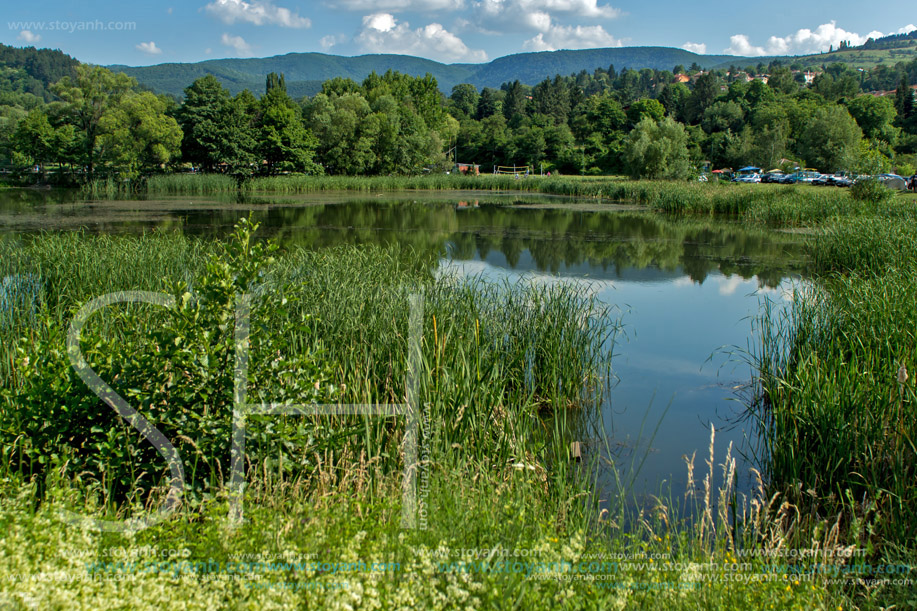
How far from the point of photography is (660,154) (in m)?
37.8

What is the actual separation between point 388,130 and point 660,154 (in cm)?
2132

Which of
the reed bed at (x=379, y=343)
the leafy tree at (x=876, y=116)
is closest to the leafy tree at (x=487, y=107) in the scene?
the leafy tree at (x=876, y=116)

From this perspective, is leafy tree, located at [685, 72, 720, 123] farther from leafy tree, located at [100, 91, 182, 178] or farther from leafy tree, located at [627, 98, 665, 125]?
leafy tree, located at [100, 91, 182, 178]

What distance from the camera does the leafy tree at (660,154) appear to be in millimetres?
37781

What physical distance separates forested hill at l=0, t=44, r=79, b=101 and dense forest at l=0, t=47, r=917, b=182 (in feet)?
0.81

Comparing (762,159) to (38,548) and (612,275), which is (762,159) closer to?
(612,275)

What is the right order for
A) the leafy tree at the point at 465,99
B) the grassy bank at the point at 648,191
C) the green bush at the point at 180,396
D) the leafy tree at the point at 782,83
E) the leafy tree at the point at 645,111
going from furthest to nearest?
1. the leafy tree at the point at 465,99
2. the leafy tree at the point at 782,83
3. the leafy tree at the point at 645,111
4. the grassy bank at the point at 648,191
5. the green bush at the point at 180,396

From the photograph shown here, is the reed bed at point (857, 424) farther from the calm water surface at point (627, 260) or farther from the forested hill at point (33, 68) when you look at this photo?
the forested hill at point (33, 68)

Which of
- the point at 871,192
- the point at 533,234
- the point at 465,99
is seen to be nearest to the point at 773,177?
the point at 871,192

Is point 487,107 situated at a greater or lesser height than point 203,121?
greater

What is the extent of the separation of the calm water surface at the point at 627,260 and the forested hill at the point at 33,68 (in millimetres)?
50554

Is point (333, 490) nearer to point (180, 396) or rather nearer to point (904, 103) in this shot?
point (180, 396)

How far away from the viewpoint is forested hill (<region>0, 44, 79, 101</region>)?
7062 centimetres

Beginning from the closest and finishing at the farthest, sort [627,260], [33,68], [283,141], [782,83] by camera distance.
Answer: [627,260] → [283,141] → [33,68] → [782,83]
